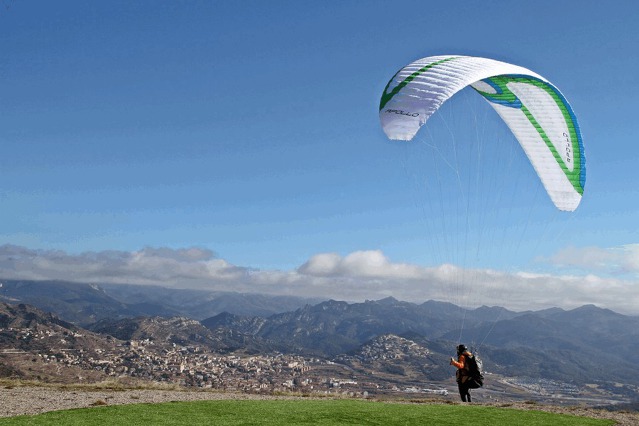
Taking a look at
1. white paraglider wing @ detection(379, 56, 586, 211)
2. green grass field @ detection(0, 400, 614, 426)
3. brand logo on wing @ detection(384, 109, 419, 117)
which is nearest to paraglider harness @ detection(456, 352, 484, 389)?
green grass field @ detection(0, 400, 614, 426)

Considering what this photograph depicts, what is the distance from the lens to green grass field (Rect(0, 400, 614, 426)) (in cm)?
1549

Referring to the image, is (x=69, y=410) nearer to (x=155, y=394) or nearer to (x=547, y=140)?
(x=155, y=394)

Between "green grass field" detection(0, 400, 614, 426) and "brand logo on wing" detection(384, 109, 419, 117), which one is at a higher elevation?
"brand logo on wing" detection(384, 109, 419, 117)

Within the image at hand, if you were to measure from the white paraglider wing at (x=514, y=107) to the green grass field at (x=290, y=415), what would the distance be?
33.4 feet

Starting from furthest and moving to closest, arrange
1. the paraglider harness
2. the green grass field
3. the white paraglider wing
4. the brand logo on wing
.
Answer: the paraglider harness
the white paraglider wing
the brand logo on wing
the green grass field

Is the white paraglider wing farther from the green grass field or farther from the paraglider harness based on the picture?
the green grass field

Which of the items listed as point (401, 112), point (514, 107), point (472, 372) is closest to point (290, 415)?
point (472, 372)

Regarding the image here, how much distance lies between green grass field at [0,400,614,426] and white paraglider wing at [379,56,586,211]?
10.2m

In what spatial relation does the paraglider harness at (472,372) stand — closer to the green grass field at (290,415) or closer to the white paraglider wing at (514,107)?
the green grass field at (290,415)

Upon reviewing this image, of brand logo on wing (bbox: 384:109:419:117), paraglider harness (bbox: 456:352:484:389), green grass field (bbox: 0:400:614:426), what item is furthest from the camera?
paraglider harness (bbox: 456:352:484:389)

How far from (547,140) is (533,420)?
12.9 metres

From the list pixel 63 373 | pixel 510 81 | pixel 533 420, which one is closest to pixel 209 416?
pixel 533 420

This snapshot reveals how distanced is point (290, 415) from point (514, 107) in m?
17.7

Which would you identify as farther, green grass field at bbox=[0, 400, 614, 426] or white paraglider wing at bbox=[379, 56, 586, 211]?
white paraglider wing at bbox=[379, 56, 586, 211]
